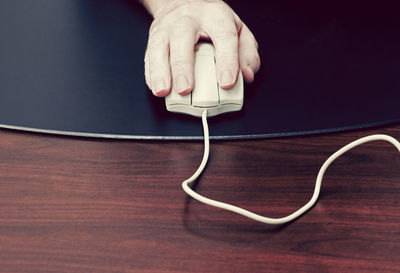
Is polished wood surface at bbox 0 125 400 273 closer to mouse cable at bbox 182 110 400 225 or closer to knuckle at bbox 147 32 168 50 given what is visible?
mouse cable at bbox 182 110 400 225

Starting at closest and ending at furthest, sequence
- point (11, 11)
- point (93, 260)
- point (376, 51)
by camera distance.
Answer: point (93, 260)
point (376, 51)
point (11, 11)

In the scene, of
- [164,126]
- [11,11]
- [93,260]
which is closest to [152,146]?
[164,126]

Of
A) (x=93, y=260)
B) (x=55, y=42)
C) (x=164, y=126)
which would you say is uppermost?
(x=55, y=42)

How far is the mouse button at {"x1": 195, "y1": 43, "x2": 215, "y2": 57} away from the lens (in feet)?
1.74

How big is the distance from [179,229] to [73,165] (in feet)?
0.44

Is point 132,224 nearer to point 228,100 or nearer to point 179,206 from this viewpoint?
point 179,206

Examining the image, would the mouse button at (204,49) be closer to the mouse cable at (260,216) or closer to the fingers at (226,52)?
the fingers at (226,52)

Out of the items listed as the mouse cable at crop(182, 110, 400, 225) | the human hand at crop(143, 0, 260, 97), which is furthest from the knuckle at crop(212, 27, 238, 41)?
the mouse cable at crop(182, 110, 400, 225)

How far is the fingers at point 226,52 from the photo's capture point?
1.63 feet

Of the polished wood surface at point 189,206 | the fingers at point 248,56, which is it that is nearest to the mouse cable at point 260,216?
the polished wood surface at point 189,206

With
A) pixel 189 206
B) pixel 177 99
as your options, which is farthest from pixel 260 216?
pixel 177 99

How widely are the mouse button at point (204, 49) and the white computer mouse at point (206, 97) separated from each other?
0.06 ft

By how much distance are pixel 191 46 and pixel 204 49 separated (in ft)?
0.08

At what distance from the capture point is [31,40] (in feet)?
2.08
